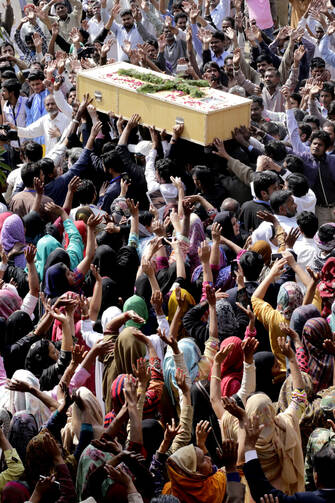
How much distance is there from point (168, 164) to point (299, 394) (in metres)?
3.86

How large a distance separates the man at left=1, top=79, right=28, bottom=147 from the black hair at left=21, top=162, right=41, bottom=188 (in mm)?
3030

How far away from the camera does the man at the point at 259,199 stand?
830 cm

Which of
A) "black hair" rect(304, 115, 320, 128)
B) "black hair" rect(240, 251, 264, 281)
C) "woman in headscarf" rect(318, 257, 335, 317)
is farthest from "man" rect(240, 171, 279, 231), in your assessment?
"black hair" rect(304, 115, 320, 128)

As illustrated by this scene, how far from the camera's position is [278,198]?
26.3 feet

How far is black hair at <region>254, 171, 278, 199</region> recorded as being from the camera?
827 centimetres

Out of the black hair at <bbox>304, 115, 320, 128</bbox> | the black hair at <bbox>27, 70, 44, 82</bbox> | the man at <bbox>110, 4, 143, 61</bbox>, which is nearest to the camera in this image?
the black hair at <bbox>304, 115, 320, 128</bbox>

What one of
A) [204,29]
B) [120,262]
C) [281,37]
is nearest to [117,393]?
[120,262]

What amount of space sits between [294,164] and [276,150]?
391 millimetres

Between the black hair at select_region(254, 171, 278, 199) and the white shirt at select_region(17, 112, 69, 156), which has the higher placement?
the black hair at select_region(254, 171, 278, 199)

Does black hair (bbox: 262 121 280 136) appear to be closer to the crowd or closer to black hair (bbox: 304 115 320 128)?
the crowd

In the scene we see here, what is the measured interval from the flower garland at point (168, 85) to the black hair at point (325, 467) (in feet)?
17.8

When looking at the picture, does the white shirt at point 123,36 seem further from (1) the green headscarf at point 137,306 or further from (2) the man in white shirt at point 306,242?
(1) the green headscarf at point 137,306

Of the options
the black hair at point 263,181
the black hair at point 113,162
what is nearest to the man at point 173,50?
the black hair at point 113,162

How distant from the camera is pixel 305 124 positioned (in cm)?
991
